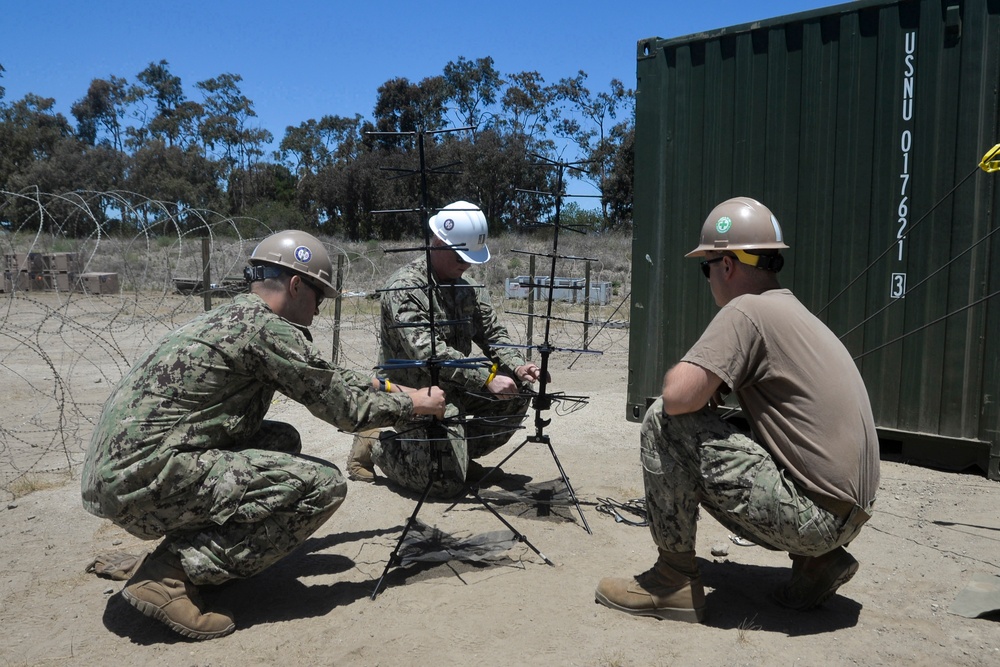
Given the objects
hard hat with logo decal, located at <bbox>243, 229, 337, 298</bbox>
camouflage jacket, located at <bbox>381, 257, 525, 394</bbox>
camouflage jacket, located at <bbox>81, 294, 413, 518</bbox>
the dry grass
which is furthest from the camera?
the dry grass

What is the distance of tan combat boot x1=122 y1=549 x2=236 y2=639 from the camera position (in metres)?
3.16

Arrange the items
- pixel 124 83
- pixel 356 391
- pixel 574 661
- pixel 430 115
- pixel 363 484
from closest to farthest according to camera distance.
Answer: pixel 574 661
pixel 356 391
pixel 363 484
pixel 430 115
pixel 124 83

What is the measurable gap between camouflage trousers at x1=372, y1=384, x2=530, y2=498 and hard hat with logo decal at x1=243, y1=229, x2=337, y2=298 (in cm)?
139

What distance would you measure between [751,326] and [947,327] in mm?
3327

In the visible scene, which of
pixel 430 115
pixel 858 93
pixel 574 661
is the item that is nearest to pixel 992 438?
pixel 858 93

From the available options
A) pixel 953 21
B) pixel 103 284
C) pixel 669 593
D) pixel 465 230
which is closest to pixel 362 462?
pixel 465 230

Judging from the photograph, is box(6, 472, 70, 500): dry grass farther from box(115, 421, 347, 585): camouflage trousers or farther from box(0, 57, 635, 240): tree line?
box(0, 57, 635, 240): tree line

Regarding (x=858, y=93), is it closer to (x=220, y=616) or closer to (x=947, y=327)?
(x=947, y=327)

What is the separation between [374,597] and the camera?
3.57m

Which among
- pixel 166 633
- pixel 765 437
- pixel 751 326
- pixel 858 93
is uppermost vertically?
pixel 858 93

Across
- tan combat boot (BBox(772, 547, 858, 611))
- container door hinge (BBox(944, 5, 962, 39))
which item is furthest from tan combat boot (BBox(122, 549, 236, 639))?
container door hinge (BBox(944, 5, 962, 39))

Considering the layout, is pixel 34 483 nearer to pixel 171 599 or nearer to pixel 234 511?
pixel 171 599

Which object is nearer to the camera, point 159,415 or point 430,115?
point 159,415

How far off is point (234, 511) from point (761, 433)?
6.74ft
